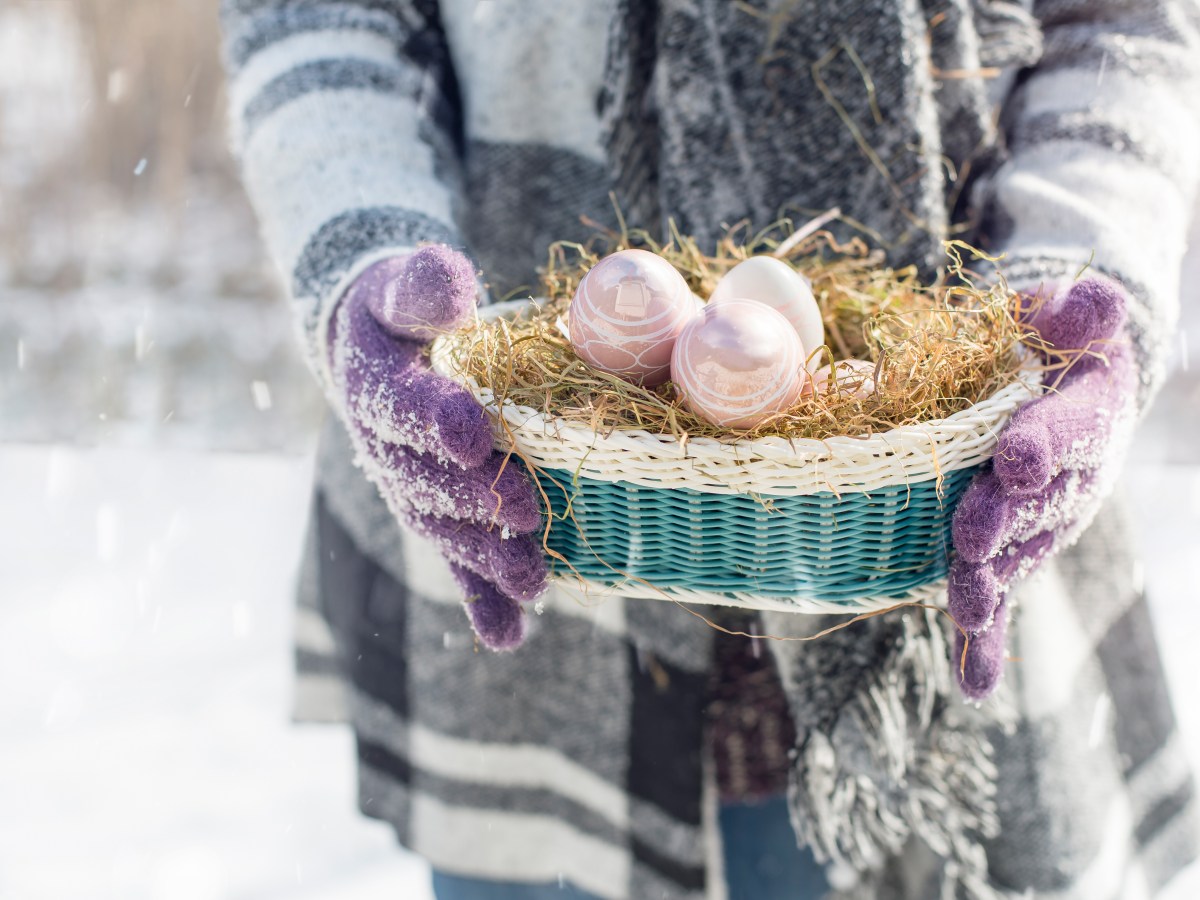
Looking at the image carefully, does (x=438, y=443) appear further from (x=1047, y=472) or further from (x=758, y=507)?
(x=1047, y=472)

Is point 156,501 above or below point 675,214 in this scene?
below

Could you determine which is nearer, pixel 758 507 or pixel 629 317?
pixel 758 507

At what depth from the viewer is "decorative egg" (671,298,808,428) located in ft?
2.05

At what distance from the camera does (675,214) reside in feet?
2.90

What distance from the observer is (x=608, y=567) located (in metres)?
0.64

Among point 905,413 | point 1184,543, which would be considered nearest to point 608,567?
point 905,413

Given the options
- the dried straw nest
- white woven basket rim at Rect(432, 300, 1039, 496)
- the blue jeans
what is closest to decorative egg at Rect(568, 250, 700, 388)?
the dried straw nest

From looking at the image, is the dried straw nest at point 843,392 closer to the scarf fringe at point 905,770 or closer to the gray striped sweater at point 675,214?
the gray striped sweater at point 675,214

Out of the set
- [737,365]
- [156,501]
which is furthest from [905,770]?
[156,501]

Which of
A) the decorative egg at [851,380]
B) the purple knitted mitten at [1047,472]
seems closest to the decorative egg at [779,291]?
the decorative egg at [851,380]

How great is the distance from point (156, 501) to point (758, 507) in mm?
2577

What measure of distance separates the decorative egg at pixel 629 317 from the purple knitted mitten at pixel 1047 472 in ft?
0.84

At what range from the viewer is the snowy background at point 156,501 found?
1.75 m

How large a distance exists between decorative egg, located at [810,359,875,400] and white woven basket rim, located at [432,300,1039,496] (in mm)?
87
